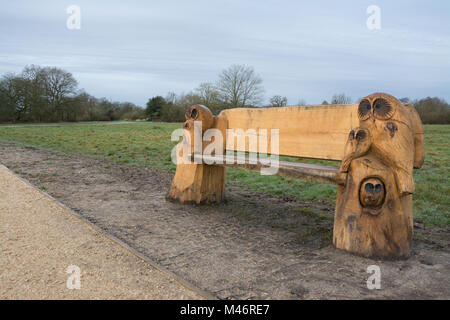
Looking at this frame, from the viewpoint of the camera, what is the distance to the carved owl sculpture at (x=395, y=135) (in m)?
3.05

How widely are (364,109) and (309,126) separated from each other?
0.79m

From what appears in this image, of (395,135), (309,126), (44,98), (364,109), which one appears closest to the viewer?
(395,135)

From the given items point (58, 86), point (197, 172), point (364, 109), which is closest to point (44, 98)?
point (58, 86)

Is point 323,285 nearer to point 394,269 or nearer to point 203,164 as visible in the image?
point 394,269

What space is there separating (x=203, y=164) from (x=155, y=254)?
72.9 inches

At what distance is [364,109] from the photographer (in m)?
3.25

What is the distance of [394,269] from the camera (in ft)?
9.75

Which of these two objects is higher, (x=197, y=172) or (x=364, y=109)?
(x=364, y=109)

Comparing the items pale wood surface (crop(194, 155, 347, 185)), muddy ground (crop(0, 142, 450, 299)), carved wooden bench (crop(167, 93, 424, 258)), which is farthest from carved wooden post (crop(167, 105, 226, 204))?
carved wooden bench (crop(167, 93, 424, 258))

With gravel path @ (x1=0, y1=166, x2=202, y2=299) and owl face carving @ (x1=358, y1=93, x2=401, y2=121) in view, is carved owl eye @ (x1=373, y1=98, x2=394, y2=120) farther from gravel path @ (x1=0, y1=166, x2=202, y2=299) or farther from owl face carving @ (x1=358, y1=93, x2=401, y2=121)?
gravel path @ (x1=0, y1=166, x2=202, y2=299)

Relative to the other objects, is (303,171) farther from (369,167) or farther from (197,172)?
(197,172)

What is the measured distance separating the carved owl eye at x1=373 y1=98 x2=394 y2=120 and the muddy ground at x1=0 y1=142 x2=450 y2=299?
4.13ft

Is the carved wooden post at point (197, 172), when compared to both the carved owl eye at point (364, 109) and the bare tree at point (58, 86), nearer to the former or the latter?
the carved owl eye at point (364, 109)
